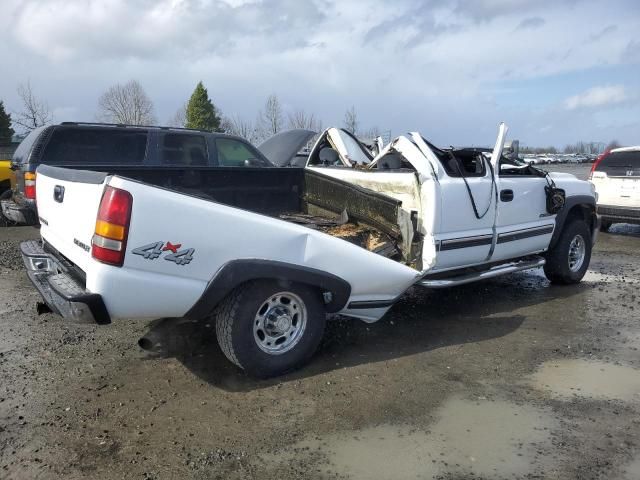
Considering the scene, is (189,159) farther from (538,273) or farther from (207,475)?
(207,475)

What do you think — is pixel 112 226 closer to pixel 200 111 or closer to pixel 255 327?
pixel 255 327

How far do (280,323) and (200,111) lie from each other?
40358mm

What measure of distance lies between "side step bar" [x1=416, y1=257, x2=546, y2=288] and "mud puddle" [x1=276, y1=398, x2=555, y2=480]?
149cm

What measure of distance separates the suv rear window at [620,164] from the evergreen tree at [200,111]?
34488 millimetres

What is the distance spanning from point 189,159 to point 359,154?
330 cm

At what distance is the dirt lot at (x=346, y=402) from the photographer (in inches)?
113

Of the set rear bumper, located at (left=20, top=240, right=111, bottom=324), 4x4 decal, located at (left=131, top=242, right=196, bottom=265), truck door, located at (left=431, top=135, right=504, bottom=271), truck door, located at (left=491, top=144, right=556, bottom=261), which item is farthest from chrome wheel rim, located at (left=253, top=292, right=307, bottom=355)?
truck door, located at (left=491, top=144, right=556, bottom=261)

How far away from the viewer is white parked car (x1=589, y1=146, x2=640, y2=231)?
33.0ft

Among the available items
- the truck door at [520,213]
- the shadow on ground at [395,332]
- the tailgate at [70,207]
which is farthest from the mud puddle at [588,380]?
→ the tailgate at [70,207]

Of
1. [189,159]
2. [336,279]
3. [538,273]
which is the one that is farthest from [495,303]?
[189,159]

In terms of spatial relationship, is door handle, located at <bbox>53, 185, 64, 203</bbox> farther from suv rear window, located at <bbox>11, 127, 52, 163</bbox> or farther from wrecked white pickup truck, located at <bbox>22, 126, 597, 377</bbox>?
suv rear window, located at <bbox>11, 127, 52, 163</bbox>

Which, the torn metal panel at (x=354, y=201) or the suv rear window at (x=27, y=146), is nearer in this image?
the torn metal panel at (x=354, y=201)

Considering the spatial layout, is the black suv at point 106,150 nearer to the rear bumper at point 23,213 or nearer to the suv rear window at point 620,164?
the rear bumper at point 23,213

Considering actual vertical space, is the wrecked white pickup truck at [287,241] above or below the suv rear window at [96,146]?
below
